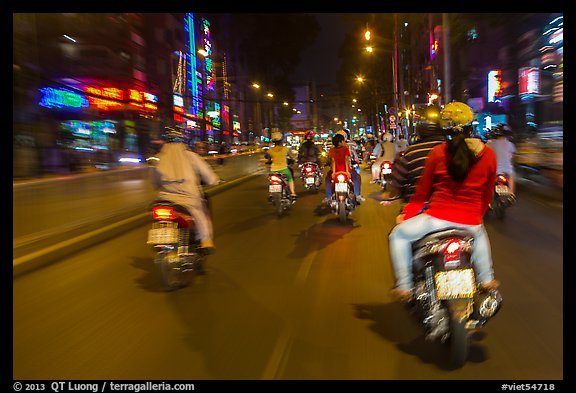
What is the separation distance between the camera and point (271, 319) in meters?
4.76

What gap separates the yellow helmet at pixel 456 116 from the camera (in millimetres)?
3949

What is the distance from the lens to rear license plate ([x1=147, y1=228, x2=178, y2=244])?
553 cm

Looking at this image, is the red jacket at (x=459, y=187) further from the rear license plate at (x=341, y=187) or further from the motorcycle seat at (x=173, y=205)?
the rear license plate at (x=341, y=187)

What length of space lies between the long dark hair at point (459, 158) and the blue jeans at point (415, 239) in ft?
1.15

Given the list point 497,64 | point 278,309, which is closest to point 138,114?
point 497,64

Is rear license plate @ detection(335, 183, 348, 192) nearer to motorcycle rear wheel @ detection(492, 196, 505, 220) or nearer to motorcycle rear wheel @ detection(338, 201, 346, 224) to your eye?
motorcycle rear wheel @ detection(338, 201, 346, 224)

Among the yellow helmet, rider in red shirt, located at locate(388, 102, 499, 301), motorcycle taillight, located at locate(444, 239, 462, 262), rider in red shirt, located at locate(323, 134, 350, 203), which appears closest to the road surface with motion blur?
rider in red shirt, located at locate(388, 102, 499, 301)

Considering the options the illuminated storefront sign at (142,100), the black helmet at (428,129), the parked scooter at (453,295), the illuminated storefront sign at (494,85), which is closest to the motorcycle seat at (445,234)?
the parked scooter at (453,295)

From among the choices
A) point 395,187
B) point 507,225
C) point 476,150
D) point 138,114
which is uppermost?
point 138,114

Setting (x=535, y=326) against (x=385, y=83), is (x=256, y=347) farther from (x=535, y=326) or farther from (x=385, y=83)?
(x=385, y=83)

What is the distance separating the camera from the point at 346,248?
311 inches

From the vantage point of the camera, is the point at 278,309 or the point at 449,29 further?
the point at 449,29

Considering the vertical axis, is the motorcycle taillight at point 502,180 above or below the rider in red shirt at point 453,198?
below
